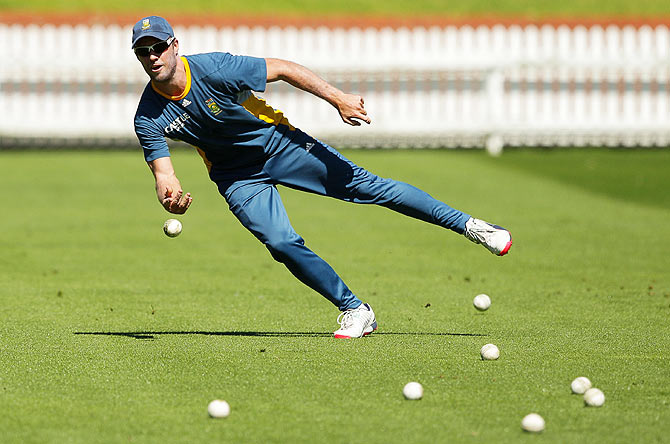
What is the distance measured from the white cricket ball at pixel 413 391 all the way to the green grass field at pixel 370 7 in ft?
90.2

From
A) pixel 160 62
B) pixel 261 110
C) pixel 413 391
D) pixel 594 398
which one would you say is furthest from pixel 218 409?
pixel 261 110

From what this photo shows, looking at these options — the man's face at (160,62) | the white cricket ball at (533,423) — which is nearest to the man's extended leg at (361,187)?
the man's face at (160,62)

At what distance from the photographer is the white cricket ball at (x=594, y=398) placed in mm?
5836

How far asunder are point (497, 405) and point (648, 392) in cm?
96

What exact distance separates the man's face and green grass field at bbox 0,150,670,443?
1889mm

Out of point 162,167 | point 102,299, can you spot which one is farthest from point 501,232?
point 102,299

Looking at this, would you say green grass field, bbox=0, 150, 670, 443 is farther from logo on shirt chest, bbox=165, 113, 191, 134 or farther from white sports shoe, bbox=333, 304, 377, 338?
logo on shirt chest, bbox=165, 113, 191, 134

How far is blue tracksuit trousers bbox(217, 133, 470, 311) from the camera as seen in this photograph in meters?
7.80

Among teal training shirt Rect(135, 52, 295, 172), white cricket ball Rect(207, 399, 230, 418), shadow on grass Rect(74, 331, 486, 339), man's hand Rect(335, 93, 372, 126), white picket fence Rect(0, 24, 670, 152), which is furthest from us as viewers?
white picket fence Rect(0, 24, 670, 152)

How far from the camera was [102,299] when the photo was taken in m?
9.66

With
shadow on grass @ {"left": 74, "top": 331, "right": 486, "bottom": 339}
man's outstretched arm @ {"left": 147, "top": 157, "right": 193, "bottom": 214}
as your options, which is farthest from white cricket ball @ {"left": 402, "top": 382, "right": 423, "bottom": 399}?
man's outstretched arm @ {"left": 147, "top": 157, "right": 193, "bottom": 214}

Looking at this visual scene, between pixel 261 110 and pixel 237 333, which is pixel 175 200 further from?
pixel 237 333

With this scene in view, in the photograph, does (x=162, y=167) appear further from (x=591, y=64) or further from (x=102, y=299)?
(x=591, y=64)

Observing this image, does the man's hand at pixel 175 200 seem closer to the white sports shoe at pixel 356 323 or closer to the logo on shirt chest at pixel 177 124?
the logo on shirt chest at pixel 177 124
